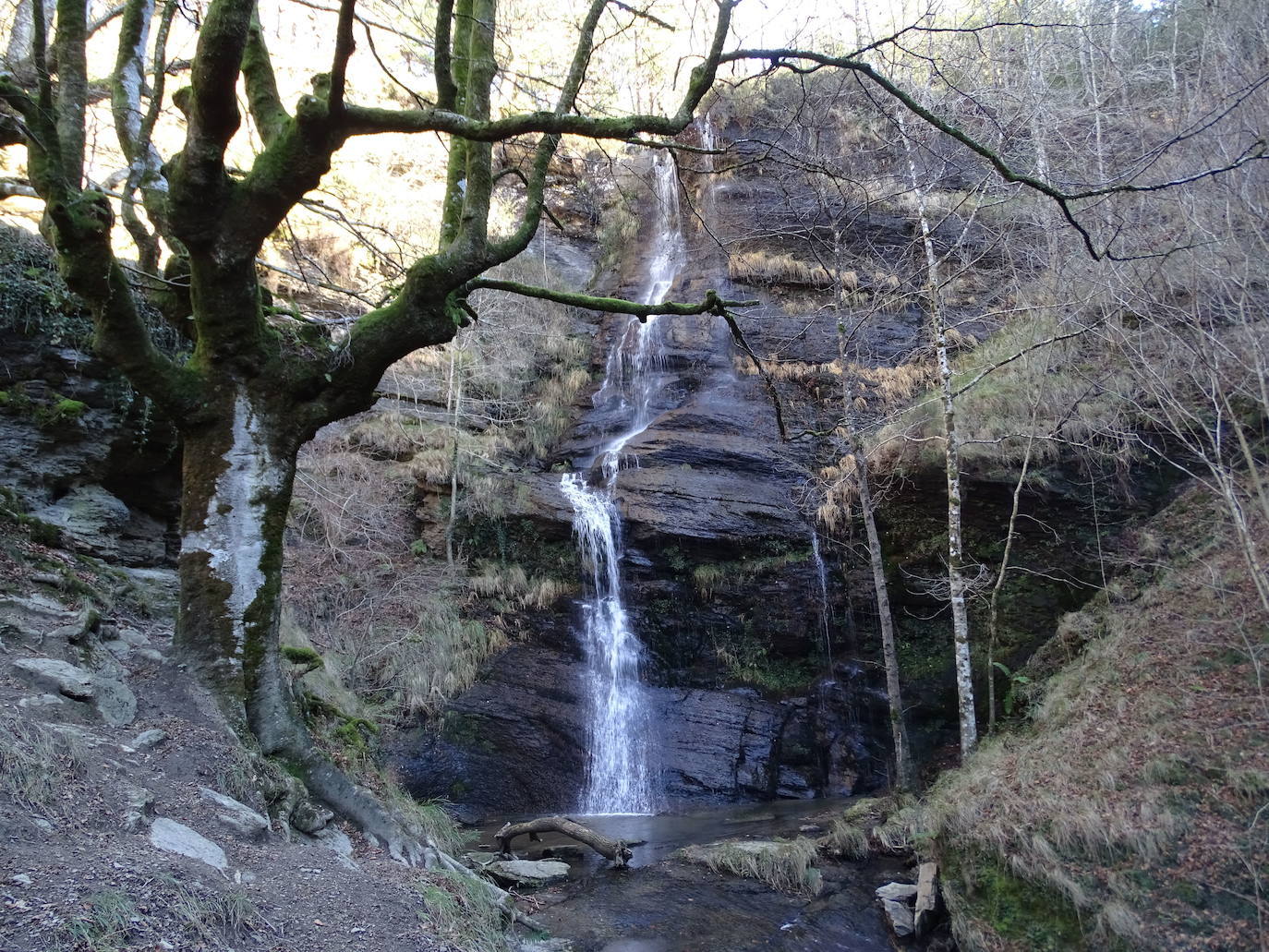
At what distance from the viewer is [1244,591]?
788cm

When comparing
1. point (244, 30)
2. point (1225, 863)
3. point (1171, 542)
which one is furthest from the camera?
point (1171, 542)

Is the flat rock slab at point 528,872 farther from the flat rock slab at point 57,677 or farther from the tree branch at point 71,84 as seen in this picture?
the tree branch at point 71,84

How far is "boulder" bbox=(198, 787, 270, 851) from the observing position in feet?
11.7

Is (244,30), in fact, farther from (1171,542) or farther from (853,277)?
(853,277)

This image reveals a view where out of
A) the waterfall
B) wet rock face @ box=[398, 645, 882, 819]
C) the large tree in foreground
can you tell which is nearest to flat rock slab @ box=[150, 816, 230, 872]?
the large tree in foreground

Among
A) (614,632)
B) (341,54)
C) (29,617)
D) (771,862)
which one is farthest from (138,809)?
(614,632)

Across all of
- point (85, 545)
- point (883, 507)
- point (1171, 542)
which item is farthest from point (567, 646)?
point (1171, 542)

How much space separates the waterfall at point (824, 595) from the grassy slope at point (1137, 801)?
443cm

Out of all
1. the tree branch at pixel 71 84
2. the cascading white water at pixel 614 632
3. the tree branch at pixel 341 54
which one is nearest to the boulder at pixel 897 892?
the cascading white water at pixel 614 632

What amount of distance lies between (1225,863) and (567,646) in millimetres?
9667

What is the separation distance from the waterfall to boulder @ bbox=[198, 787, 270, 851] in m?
10.9

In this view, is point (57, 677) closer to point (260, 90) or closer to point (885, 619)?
point (260, 90)

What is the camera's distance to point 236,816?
11.9 ft

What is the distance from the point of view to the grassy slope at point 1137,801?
509 centimetres
